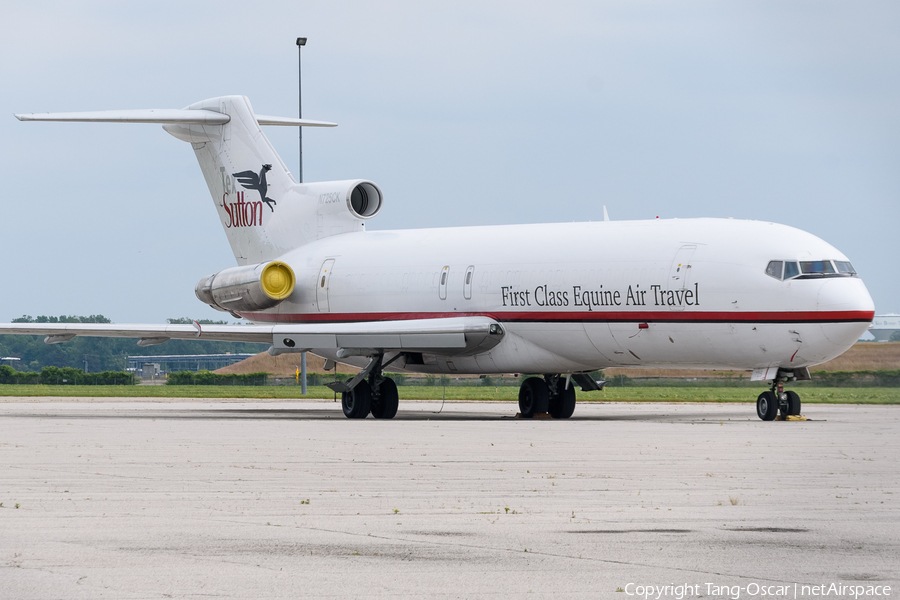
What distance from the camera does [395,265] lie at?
29219 mm

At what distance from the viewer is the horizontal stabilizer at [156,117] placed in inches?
1187

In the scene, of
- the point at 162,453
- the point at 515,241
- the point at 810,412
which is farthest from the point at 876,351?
the point at 162,453

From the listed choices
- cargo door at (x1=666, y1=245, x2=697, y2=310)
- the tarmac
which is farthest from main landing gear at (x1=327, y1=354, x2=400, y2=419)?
the tarmac

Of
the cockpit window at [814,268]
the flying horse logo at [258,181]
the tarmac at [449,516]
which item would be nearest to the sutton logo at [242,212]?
the flying horse logo at [258,181]

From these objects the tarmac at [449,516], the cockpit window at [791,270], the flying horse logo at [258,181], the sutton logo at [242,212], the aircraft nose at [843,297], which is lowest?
the tarmac at [449,516]

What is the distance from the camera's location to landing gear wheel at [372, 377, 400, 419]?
27.3 metres

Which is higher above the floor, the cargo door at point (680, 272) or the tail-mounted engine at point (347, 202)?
the tail-mounted engine at point (347, 202)

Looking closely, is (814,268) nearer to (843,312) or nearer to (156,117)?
(843,312)

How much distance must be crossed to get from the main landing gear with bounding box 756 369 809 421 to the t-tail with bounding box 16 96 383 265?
1307cm

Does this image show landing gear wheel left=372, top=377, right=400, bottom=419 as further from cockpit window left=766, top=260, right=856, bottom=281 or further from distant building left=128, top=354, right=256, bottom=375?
distant building left=128, top=354, right=256, bottom=375

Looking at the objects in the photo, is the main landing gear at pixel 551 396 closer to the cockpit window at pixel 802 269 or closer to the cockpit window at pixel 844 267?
the cockpit window at pixel 802 269

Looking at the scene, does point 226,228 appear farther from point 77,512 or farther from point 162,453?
point 77,512

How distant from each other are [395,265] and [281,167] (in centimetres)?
629

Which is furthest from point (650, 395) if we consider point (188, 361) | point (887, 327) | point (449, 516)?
point (188, 361)
